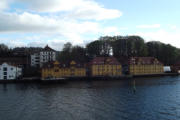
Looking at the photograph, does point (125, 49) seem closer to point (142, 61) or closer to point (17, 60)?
point (142, 61)

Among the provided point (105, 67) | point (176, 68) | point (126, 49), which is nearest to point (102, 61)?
point (105, 67)

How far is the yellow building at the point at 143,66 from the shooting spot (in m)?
74.1

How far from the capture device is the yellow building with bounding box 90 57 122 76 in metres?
69.5

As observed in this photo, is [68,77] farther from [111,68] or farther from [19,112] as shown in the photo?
[19,112]

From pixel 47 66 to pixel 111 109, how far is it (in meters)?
44.8

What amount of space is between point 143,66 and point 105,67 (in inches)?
609

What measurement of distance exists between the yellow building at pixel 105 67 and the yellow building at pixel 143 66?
223 inches

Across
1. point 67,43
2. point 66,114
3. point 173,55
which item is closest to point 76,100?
point 66,114

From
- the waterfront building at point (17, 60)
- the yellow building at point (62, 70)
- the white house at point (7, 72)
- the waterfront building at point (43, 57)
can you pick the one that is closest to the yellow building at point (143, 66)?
the yellow building at point (62, 70)

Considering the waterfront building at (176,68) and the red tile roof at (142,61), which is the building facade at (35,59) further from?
the waterfront building at (176,68)

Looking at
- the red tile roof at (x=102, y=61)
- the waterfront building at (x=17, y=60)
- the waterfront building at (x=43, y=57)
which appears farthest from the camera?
the waterfront building at (x=43, y=57)

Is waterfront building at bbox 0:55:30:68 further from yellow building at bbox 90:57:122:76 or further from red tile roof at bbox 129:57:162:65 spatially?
red tile roof at bbox 129:57:162:65

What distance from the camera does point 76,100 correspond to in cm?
2966

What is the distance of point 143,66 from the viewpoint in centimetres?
7519
